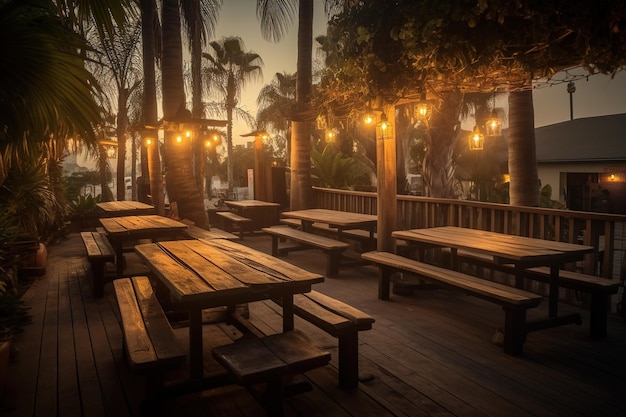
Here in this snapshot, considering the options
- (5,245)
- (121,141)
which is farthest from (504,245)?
(121,141)

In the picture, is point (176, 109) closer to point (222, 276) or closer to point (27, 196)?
point (27, 196)

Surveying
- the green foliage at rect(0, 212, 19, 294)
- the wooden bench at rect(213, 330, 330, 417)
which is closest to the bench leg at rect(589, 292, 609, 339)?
the wooden bench at rect(213, 330, 330, 417)

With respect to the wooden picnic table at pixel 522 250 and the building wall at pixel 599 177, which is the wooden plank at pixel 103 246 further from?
the building wall at pixel 599 177

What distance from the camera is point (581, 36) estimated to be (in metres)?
3.91

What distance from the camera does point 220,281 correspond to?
3.37m

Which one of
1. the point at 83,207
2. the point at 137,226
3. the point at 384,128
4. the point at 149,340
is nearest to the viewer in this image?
the point at 149,340

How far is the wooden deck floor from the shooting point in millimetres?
3254

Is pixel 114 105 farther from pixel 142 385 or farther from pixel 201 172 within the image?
pixel 142 385

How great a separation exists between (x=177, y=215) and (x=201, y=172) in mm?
11074

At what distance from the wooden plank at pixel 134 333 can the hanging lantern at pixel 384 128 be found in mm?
4251

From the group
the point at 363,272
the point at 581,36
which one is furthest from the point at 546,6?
the point at 363,272

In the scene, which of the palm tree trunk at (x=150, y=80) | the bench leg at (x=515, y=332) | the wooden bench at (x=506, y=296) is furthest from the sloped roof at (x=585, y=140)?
the bench leg at (x=515, y=332)

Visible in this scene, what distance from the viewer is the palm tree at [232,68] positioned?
38.9m

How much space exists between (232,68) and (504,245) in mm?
38367
